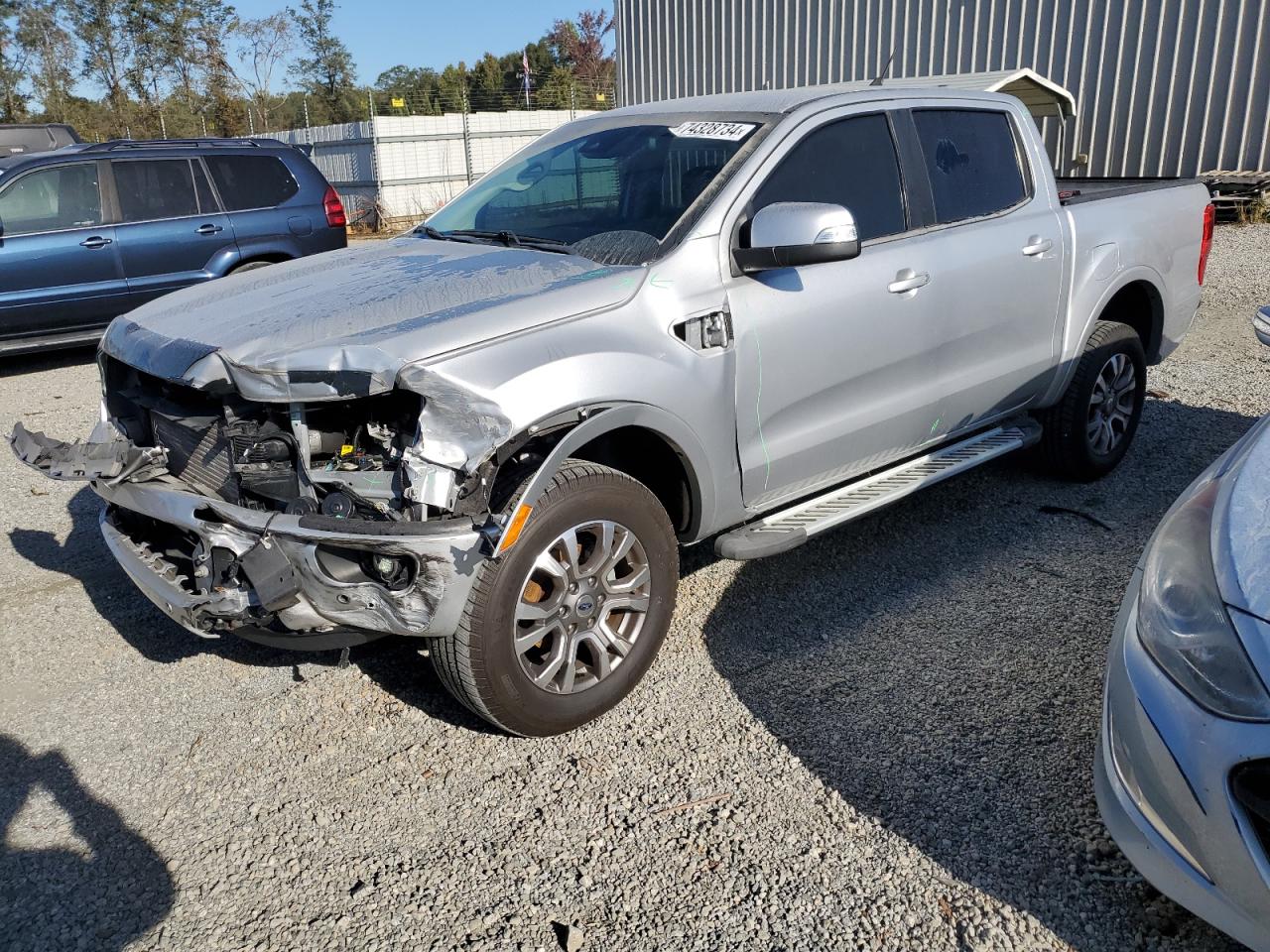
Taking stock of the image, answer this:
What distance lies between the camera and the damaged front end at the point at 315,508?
107 inches

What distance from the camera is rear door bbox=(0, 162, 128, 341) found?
26.8 feet

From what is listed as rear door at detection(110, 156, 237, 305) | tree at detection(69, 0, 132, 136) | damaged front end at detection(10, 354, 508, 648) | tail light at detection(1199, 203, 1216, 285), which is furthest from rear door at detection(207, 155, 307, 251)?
tree at detection(69, 0, 132, 136)

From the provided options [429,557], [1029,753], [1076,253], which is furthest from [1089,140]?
[429,557]

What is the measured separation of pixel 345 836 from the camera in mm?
2791

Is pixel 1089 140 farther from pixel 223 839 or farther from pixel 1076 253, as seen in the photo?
pixel 223 839

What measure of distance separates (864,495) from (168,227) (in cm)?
714

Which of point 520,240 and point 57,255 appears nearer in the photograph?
point 520,240

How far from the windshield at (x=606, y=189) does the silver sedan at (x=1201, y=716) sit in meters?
1.83

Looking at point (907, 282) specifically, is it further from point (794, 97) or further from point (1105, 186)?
point (1105, 186)

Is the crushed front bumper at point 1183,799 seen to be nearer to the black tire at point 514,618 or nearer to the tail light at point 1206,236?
the black tire at point 514,618

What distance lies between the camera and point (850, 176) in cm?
393

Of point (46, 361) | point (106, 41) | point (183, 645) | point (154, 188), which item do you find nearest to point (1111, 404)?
point (183, 645)

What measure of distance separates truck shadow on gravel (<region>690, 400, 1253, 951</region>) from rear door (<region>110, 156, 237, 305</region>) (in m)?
6.51

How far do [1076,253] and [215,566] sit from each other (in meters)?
3.88
